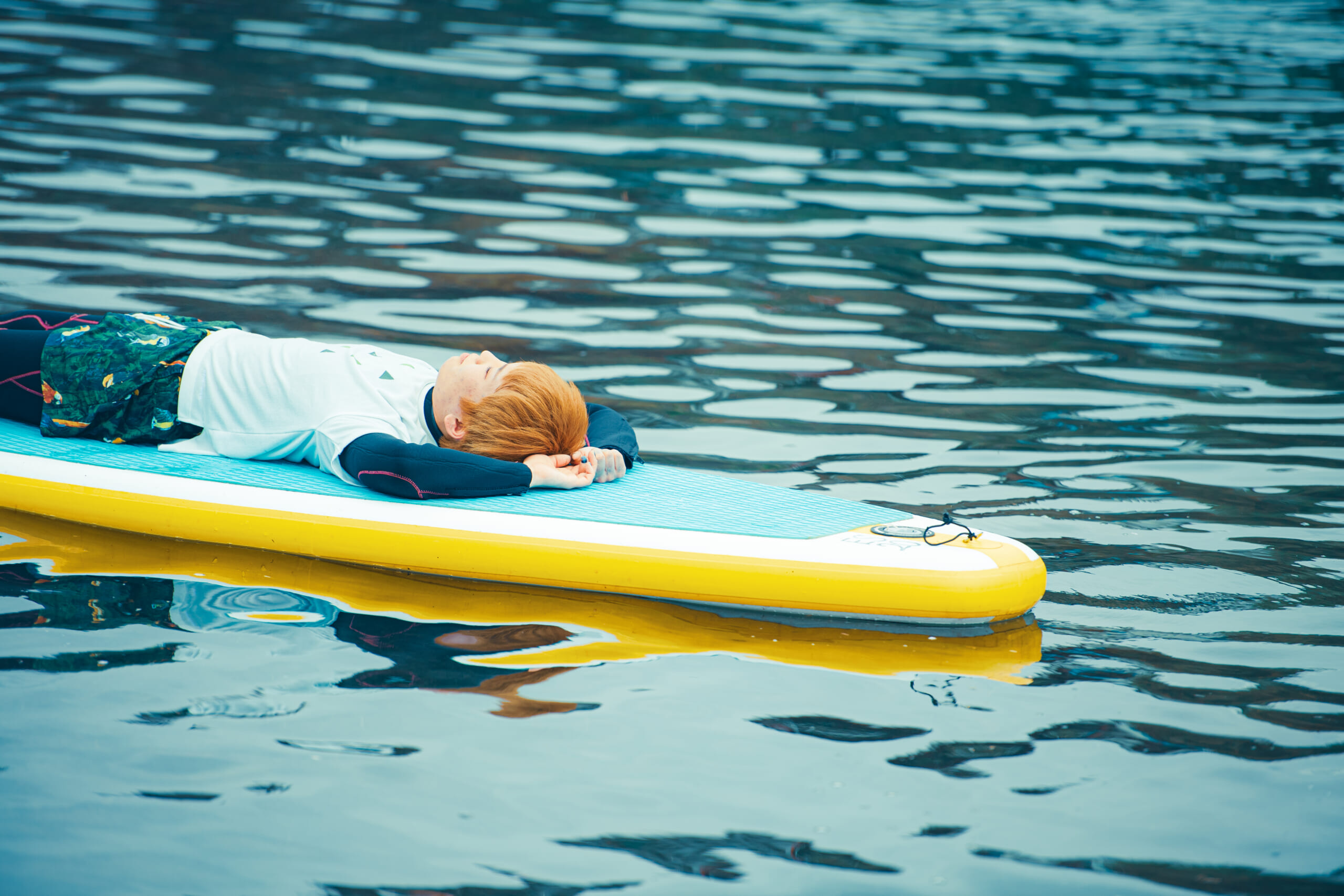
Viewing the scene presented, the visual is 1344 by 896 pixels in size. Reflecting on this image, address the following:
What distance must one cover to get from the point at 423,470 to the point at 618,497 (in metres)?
0.58

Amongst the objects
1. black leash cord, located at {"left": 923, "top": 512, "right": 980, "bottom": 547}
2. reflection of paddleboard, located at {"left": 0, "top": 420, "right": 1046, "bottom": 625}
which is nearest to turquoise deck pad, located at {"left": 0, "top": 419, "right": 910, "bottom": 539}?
reflection of paddleboard, located at {"left": 0, "top": 420, "right": 1046, "bottom": 625}

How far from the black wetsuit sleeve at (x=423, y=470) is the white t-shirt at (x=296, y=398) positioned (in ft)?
0.25

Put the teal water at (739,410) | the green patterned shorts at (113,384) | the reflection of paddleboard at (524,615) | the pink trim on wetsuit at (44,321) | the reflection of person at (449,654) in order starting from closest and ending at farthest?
the teal water at (739,410), the reflection of person at (449,654), the reflection of paddleboard at (524,615), the green patterned shorts at (113,384), the pink trim on wetsuit at (44,321)

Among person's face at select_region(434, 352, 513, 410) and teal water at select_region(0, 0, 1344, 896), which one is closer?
teal water at select_region(0, 0, 1344, 896)

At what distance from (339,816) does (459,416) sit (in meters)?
1.50

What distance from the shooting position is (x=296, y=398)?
3840 mm

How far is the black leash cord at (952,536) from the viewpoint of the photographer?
3.49 meters

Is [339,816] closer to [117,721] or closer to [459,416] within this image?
[117,721]

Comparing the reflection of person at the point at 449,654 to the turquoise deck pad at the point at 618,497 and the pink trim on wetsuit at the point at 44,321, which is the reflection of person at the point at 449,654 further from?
the pink trim on wetsuit at the point at 44,321

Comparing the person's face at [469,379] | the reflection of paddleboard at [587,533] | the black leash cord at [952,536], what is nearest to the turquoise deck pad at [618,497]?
the reflection of paddleboard at [587,533]

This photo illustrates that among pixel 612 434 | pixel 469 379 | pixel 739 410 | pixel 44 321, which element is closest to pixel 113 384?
pixel 44 321

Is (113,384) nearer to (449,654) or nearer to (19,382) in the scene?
(19,382)

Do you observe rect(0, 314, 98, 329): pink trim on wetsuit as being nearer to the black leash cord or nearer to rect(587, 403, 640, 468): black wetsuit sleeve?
rect(587, 403, 640, 468): black wetsuit sleeve

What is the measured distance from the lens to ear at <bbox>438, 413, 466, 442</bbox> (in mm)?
3746
